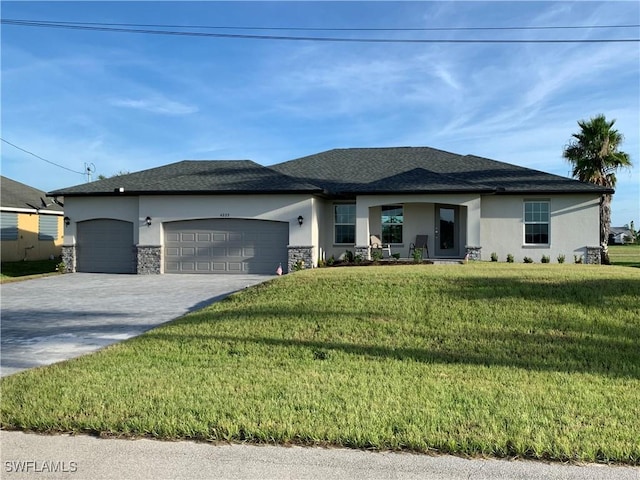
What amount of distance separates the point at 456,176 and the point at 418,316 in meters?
14.0

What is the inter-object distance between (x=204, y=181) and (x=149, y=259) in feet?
12.9

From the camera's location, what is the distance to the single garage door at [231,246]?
1939 centimetres

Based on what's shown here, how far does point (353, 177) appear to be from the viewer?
21953 millimetres

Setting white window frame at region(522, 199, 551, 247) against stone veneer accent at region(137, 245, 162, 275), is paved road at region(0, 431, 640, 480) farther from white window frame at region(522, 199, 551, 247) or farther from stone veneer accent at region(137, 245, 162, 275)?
white window frame at region(522, 199, 551, 247)

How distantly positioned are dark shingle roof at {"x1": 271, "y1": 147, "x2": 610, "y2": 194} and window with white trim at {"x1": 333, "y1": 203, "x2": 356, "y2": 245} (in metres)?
1.04

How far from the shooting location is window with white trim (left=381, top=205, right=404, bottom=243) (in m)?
20.7

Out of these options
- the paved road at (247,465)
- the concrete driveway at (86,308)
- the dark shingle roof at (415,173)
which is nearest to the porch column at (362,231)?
the dark shingle roof at (415,173)

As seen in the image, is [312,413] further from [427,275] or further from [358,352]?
[427,275]

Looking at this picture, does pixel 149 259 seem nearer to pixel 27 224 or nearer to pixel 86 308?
pixel 86 308

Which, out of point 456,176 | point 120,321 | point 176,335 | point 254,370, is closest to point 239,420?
point 254,370

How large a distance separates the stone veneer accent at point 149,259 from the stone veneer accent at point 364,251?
8.07m

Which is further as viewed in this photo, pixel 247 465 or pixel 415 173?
pixel 415 173

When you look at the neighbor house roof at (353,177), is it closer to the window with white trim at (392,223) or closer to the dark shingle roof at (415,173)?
the dark shingle roof at (415,173)

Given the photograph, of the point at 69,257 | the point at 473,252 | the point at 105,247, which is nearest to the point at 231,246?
the point at 105,247
